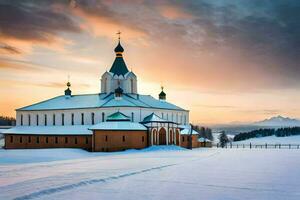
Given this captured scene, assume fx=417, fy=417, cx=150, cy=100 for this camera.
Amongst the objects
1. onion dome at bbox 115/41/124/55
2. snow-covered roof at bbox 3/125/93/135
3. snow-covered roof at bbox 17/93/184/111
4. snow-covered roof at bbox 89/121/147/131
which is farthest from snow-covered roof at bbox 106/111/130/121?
onion dome at bbox 115/41/124/55

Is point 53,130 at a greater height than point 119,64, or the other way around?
point 119,64

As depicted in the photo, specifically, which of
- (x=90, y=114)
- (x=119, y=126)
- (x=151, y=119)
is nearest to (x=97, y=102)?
(x=90, y=114)

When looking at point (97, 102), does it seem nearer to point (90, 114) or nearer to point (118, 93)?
point (90, 114)

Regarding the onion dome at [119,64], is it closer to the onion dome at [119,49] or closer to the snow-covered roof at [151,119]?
the onion dome at [119,49]

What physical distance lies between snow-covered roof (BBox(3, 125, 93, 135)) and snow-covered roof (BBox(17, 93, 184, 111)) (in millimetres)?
3924

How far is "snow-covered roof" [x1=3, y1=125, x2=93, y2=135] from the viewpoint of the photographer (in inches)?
2640

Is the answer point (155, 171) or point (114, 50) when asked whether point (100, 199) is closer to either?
point (155, 171)

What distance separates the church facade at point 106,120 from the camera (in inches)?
2402

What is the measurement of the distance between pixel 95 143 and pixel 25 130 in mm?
18981

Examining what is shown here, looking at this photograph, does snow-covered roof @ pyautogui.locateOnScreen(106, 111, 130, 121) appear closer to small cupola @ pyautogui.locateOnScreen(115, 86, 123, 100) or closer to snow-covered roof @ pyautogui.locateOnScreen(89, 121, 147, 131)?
snow-covered roof @ pyautogui.locateOnScreen(89, 121, 147, 131)

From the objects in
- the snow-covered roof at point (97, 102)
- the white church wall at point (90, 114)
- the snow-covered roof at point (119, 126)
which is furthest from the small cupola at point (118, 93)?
the snow-covered roof at point (119, 126)

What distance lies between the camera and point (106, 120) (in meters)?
66.6

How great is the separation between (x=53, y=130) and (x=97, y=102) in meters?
8.79

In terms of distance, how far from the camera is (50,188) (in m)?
17.1
